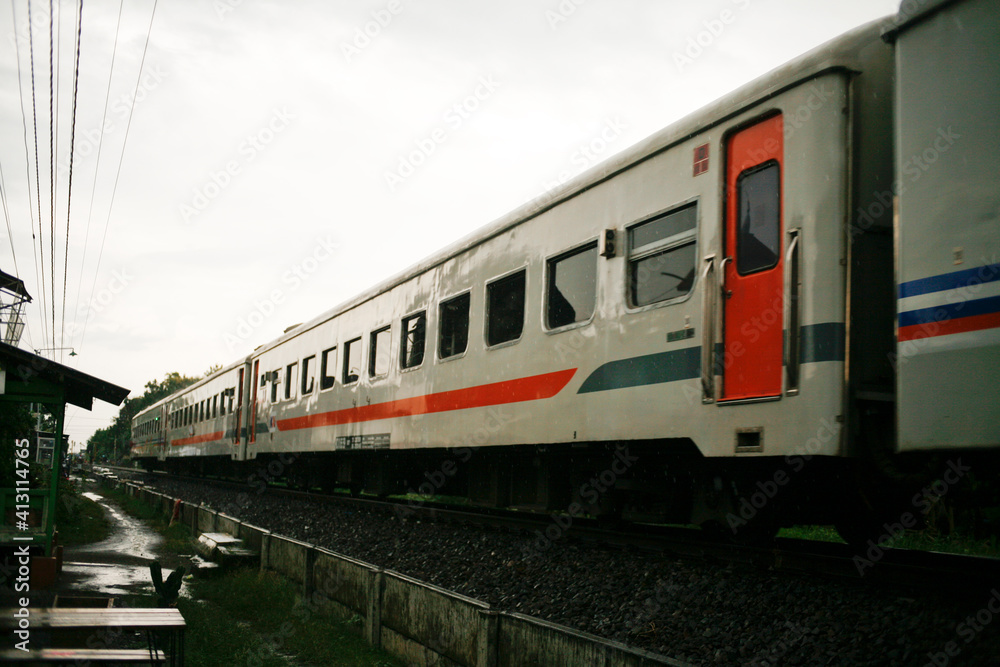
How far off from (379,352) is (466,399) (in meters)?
3.29

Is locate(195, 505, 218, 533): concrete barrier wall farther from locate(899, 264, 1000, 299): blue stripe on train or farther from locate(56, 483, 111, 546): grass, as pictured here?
locate(899, 264, 1000, 299): blue stripe on train

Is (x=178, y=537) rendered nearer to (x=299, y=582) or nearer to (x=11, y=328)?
(x=299, y=582)

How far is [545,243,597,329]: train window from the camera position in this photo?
711 cm

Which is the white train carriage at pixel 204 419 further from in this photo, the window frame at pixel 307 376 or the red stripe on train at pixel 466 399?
the red stripe on train at pixel 466 399

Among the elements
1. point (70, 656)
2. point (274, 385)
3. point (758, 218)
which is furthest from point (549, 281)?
point (274, 385)

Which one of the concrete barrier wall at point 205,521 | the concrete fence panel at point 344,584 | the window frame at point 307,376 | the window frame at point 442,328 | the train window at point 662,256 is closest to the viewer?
the concrete fence panel at point 344,584

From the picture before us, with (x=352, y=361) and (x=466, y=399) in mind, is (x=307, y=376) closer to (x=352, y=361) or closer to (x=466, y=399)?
(x=352, y=361)

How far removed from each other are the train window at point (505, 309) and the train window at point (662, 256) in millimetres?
1762

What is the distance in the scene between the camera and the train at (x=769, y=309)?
4.12 metres

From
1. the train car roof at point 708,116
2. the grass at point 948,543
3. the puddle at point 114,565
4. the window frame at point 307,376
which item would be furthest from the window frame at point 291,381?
the grass at point 948,543

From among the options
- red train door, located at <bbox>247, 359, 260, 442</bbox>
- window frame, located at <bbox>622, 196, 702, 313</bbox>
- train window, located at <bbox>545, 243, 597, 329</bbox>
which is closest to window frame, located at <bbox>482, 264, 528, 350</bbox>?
train window, located at <bbox>545, 243, 597, 329</bbox>

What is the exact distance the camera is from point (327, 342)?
47.3ft

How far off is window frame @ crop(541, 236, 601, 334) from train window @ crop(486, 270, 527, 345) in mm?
437

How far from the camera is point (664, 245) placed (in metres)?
6.29
